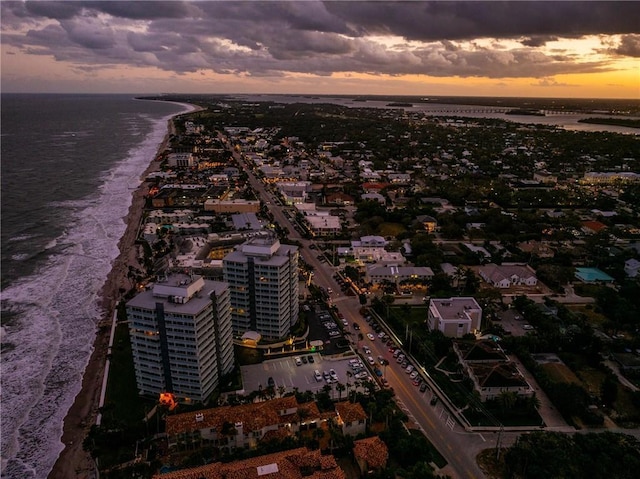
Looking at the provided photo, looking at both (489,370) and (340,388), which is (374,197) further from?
(340,388)

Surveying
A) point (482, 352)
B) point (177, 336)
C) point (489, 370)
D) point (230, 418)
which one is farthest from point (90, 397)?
point (482, 352)

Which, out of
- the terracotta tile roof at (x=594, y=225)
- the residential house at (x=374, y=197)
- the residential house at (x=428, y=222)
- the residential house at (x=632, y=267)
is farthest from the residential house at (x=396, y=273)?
the terracotta tile roof at (x=594, y=225)

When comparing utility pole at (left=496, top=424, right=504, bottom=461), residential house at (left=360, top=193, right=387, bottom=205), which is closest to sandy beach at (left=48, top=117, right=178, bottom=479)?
utility pole at (left=496, top=424, right=504, bottom=461)

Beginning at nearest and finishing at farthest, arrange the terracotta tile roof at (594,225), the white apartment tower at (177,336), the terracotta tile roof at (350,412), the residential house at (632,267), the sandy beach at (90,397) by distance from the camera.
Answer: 1. the sandy beach at (90,397)
2. the terracotta tile roof at (350,412)
3. the white apartment tower at (177,336)
4. the residential house at (632,267)
5. the terracotta tile roof at (594,225)

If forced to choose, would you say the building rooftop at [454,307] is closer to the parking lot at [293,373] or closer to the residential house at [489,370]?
the residential house at [489,370]

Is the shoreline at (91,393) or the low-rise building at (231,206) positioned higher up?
the low-rise building at (231,206)

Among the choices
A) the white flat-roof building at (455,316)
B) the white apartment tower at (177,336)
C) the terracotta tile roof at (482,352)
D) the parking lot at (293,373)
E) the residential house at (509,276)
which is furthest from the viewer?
the residential house at (509,276)

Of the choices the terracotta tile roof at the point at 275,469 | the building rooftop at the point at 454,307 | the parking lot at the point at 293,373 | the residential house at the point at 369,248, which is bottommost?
the parking lot at the point at 293,373
